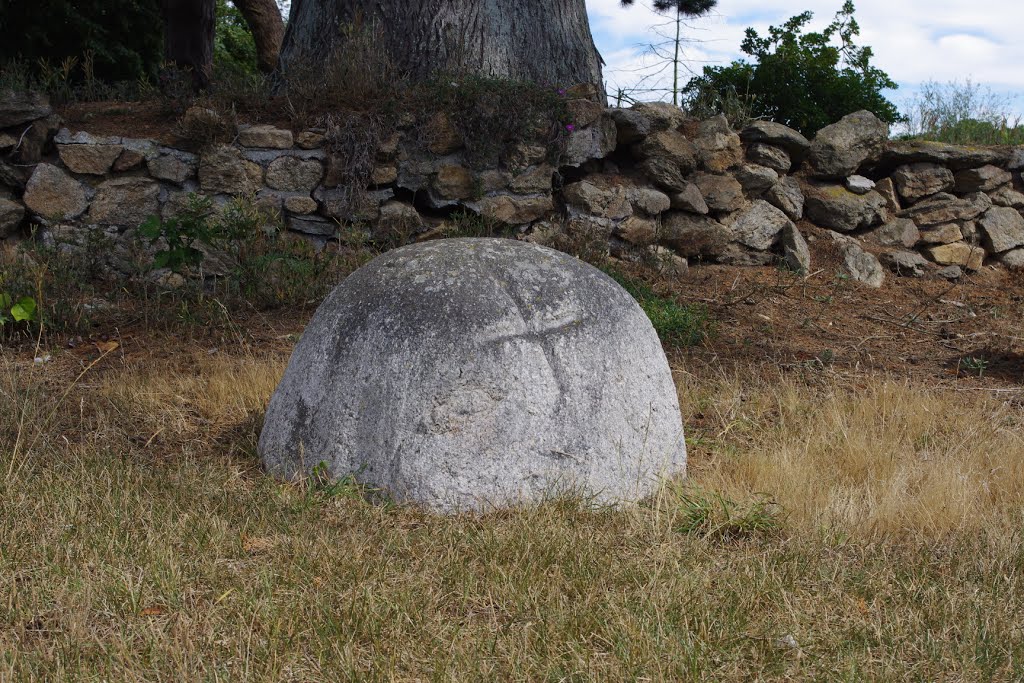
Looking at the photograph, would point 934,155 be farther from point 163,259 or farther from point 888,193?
point 163,259

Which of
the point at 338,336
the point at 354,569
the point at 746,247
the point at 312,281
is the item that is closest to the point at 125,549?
the point at 354,569

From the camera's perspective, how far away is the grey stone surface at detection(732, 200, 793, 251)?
838 centimetres

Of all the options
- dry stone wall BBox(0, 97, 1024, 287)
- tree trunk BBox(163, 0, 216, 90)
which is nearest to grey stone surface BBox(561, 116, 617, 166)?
dry stone wall BBox(0, 97, 1024, 287)

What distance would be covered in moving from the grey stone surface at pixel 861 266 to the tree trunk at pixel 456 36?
269cm

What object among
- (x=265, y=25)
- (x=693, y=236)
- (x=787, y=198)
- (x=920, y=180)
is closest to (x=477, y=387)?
(x=693, y=236)

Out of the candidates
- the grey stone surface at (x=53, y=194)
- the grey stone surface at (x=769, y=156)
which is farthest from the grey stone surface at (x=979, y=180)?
the grey stone surface at (x=53, y=194)

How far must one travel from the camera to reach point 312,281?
665 centimetres

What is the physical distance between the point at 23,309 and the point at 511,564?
397 centimetres

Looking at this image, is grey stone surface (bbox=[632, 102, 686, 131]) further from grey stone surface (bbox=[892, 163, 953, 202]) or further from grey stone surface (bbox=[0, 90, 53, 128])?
grey stone surface (bbox=[0, 90, 53, 128])

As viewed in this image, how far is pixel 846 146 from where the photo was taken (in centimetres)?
911

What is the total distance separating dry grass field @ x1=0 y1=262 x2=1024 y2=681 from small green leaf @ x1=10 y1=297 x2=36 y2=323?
4.07ft

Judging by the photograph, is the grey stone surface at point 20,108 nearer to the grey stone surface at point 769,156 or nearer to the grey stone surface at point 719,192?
the grey stone surface at point 719,192

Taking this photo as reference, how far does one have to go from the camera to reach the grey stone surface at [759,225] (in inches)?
330

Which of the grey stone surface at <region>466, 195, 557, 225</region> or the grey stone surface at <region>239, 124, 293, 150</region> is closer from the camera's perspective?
the grey stone surface at <region>239, 124, 293, 150</region>
